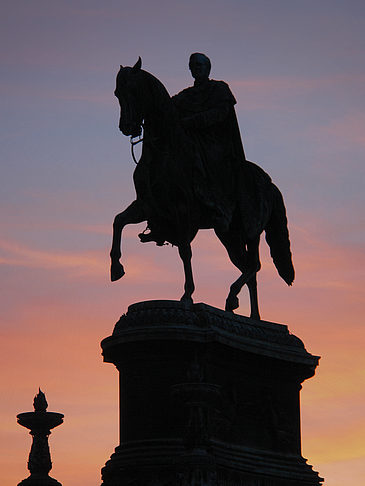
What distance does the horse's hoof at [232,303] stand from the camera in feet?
115

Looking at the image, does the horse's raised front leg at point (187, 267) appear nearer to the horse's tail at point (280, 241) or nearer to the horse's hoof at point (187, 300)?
the horse's hoof at point (187, 300)

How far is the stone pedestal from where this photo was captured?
1206 inches

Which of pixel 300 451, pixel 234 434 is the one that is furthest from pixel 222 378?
pixel 300 451

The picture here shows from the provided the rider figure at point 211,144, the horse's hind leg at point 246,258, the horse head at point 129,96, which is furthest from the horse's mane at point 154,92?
the horse's hind leg at point 246,258

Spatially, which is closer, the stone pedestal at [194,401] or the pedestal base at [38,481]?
the stone pedestal at [194,401]

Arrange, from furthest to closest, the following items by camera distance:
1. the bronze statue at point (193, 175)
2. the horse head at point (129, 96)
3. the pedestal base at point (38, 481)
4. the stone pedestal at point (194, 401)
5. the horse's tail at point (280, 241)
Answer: the horse's tail at point (280, 241)
the pedestal base at point (38, 481)
the bronze statue at point (193, 175)
the horse head at point (129, 96)
the stone pedestal at point (194, 401)

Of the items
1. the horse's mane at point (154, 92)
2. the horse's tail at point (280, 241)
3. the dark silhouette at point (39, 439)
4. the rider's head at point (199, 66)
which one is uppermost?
the rider's head at point (199, 66)

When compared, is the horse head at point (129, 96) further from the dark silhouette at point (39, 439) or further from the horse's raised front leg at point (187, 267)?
the dark silhouette at point (39, 439)

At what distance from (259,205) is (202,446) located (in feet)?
23.0

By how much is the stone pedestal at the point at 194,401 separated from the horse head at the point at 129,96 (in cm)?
355

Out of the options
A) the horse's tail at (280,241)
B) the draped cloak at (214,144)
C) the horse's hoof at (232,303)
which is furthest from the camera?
the horse's tail at (280,241)

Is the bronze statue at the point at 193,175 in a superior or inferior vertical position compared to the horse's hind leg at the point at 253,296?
superior

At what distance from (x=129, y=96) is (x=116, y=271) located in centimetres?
354

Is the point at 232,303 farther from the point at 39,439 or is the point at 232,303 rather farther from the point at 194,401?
the point at 194,401
